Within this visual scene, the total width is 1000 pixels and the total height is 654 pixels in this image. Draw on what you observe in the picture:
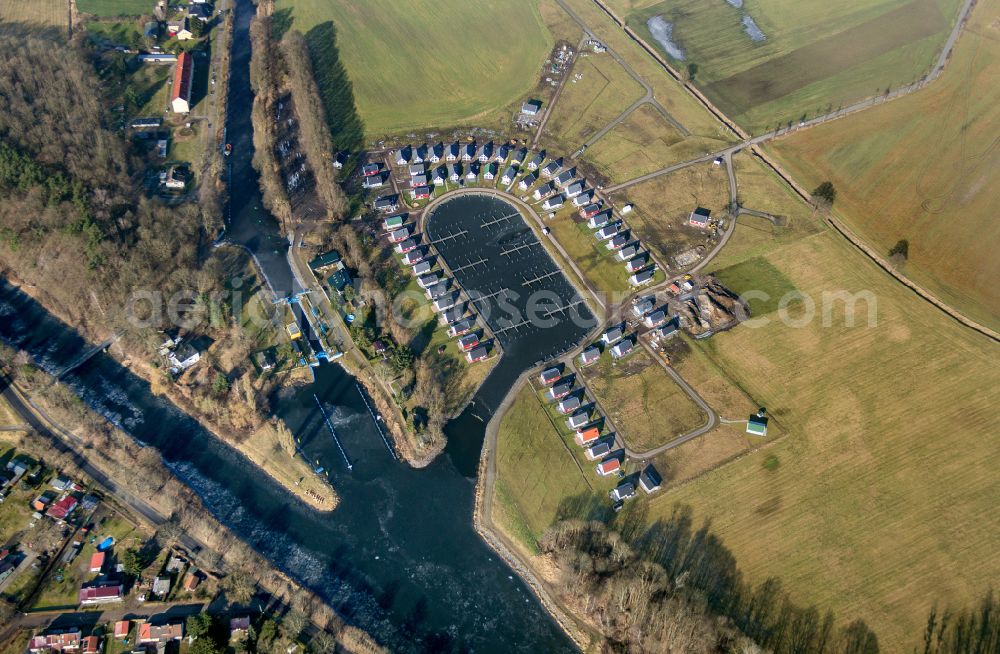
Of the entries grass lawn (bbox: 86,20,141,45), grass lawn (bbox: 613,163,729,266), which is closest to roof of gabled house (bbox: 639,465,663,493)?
grass lawn (bbox: 613,163,729,266)

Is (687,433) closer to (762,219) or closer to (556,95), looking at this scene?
(762,219)

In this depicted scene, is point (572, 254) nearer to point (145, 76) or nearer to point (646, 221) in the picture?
point (646, 221)

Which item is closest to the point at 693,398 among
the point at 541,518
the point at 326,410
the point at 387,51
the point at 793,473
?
the point at 793,473

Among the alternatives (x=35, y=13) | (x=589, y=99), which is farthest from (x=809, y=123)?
(x=35, y=13)

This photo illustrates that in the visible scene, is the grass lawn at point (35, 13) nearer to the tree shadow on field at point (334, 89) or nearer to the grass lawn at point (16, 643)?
the tree shadow on field at point (334, 89)

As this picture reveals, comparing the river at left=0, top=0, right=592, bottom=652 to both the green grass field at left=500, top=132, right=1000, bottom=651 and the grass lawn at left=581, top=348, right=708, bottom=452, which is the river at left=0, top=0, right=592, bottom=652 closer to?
the green grass field at left=500, top=132, right=1000, bottom=651

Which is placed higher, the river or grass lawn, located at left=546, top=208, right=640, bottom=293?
grass lawn, located at left=546, top=208, right=640, bottom=293

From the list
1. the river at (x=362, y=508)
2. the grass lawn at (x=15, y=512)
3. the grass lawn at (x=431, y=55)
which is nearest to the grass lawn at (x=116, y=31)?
the grass lawn at (x=431, y=55)
